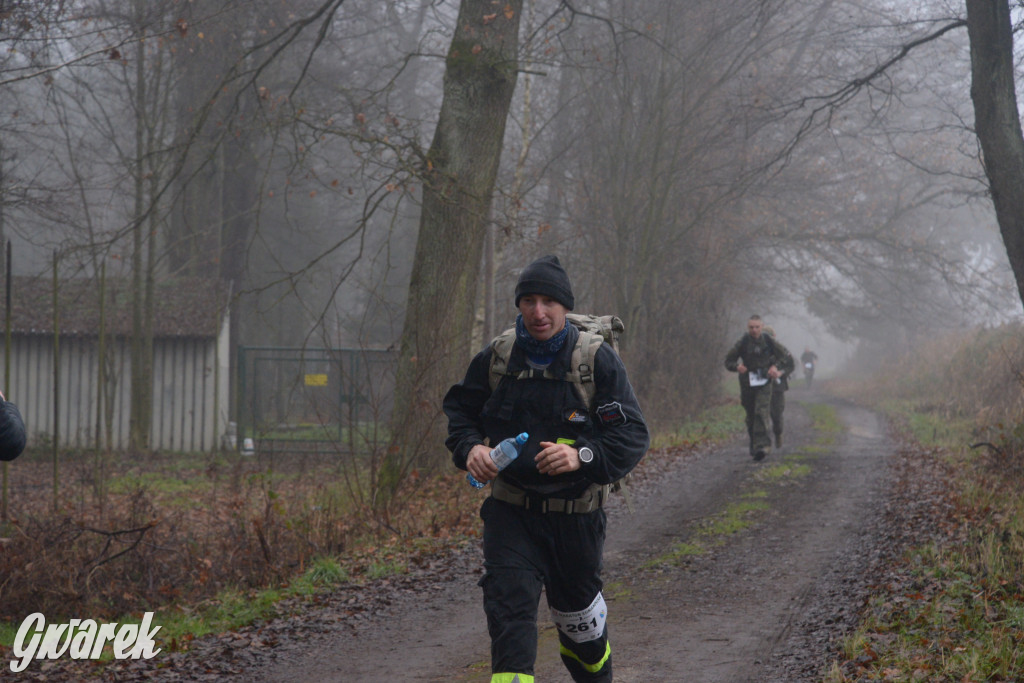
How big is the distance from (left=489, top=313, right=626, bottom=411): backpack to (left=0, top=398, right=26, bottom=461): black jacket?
2.04 m

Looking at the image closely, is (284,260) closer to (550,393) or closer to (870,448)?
(870,448)

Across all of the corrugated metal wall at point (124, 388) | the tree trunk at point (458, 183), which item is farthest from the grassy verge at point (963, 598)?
the corrugated metal wall at point (124, 388)

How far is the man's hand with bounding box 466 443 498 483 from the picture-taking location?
3.90 m

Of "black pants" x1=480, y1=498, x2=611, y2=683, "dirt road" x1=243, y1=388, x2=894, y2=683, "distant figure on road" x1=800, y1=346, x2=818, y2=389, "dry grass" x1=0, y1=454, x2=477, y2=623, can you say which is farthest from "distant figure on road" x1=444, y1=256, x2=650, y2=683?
"distant figure on road" x1=800, y1=346, x2=818, y2=389

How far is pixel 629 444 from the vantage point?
4105 millimetres

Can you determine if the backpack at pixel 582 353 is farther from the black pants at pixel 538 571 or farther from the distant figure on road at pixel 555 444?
the black pants at pixel 538 571

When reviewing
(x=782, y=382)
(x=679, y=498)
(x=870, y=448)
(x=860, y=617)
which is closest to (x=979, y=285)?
(x=870, y=448)

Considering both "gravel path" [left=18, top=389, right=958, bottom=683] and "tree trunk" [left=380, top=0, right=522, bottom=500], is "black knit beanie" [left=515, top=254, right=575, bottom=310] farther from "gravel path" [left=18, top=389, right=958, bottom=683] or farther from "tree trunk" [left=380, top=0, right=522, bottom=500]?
"tree trunk" [left=380, top=0, right=522, bottom=500]

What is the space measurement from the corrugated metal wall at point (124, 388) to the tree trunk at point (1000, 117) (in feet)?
50.5

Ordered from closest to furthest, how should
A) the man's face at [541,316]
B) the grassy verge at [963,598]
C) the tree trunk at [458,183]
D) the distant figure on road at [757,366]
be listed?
the man's face at [541,316]
the grassy verge at [963,598]
the tree trunk at [458,183]
the distant figure on road at [757,366]

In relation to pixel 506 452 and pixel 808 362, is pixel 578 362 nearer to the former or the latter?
pixel 506 452

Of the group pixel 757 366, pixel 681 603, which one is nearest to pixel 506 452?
pixel 681 603

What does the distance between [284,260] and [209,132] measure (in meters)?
6.75

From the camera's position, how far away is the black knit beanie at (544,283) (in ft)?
13.6
